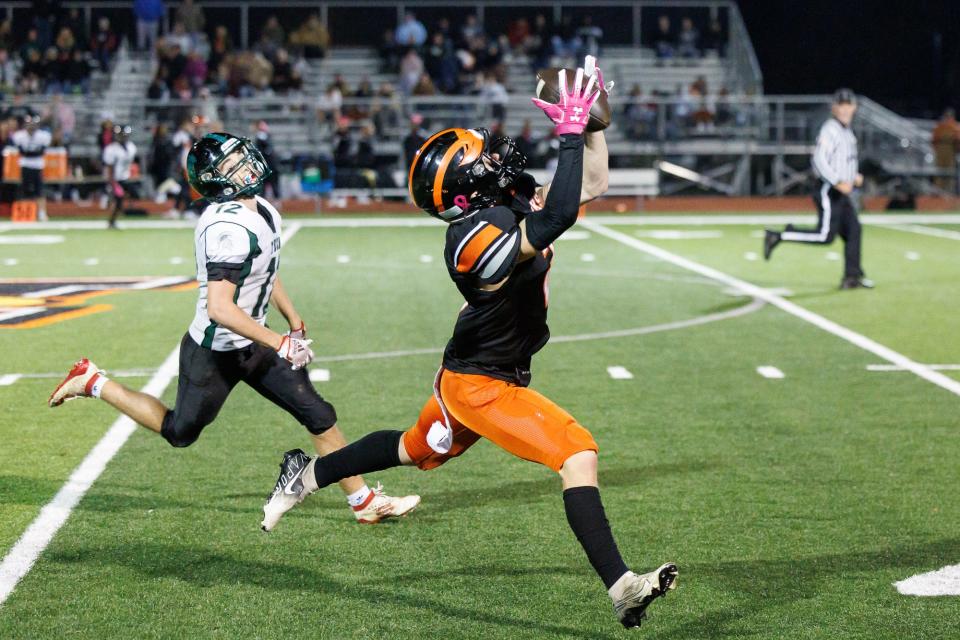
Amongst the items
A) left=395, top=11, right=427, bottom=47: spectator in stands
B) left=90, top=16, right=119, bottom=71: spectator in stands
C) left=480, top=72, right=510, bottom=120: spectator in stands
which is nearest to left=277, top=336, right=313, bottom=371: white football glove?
left=480, top=72, right=510, bottom=120: spectator in stands

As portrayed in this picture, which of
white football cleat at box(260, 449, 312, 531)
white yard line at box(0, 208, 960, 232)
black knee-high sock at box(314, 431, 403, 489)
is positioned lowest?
white yard line at box(0, 208, 960, 232)

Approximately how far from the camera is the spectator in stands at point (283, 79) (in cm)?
3241

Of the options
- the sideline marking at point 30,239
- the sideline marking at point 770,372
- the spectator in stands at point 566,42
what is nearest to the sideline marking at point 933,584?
the sideline marking at point 770,372

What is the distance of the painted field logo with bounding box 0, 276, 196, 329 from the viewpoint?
1283 centimetres

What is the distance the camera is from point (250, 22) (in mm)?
37406

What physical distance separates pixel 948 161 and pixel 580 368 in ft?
74.3

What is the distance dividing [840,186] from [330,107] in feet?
57.9

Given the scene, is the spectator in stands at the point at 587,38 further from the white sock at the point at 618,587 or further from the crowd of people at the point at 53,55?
the white sock at the point at 618,587

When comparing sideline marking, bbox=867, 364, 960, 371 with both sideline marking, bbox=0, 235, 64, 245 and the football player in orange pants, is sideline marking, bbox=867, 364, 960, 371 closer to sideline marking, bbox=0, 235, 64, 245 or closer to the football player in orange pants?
the football player in orange pants

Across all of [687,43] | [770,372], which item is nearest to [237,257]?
[770,372]

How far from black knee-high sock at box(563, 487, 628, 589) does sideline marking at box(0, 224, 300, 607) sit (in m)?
1.92

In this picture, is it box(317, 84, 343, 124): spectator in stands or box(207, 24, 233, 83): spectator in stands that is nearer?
box(317, 84, 343, 124): spectator in stands

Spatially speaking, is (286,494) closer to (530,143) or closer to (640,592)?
(640,592)

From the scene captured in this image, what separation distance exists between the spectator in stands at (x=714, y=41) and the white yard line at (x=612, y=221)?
26.1 ft
